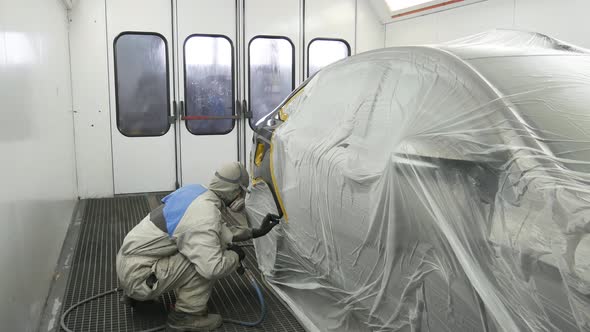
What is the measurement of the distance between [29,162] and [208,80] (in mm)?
3855

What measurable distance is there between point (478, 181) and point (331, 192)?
92 centimetres

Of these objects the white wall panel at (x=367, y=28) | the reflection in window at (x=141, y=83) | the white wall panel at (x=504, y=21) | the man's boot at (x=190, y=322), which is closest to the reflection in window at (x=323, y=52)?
the white wall panel at (x=367, y=28)

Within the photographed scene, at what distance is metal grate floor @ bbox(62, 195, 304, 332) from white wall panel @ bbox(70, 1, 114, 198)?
5.59ft

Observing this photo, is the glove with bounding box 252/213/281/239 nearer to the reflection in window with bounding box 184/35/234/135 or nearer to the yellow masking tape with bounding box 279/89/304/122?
the yellow masking tape with bounding box 279/89/304/122

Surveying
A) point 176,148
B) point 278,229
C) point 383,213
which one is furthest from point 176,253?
point 176,148

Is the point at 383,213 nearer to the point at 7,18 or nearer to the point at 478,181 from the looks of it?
the point at 478,181

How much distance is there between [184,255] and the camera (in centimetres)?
282

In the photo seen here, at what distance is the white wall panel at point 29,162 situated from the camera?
2182 mm

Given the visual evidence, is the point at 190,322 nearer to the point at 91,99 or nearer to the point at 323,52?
the point at 91,99

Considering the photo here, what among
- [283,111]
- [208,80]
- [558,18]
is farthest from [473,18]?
[208,80]

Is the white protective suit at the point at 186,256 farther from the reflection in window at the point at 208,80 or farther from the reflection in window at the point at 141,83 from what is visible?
the reflection in window at the point at 208,80

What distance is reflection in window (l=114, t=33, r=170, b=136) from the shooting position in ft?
19.7

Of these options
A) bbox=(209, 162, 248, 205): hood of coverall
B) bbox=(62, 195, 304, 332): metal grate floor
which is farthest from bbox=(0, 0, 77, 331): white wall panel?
bbox=(209, 162, 248, 205): hood of coverall

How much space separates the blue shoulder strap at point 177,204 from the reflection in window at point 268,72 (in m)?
3.82
